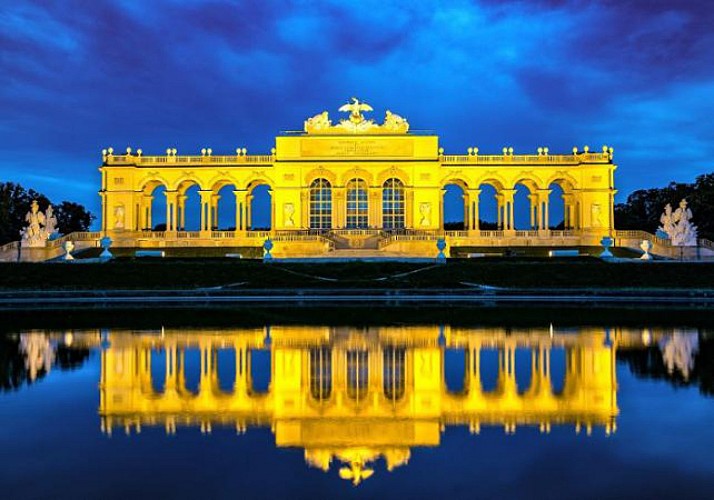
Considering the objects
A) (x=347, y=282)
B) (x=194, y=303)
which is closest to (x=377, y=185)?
(x=347, y=282)

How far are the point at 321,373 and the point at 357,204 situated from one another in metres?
56.7

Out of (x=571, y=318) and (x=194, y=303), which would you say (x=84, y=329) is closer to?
(x=194, y=303)

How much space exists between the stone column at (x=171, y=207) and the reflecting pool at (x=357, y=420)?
53.9m

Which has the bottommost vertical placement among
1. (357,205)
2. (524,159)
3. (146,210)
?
(146,210)

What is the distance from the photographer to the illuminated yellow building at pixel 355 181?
68.1m

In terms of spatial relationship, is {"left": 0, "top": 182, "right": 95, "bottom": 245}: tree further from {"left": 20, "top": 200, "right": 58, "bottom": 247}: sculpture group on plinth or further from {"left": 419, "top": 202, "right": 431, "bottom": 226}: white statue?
{"left": 419, "top": 202, "right": 431, "bottom": 226}: white statue

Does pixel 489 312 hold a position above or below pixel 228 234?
below

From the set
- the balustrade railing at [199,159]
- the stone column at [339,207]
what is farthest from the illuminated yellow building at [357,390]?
the balustrade railing at [199,159]

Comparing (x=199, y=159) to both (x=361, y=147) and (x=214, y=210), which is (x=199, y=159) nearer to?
(x=214, y=210)

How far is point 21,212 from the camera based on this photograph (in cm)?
7725

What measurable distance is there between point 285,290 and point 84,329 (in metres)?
15.1

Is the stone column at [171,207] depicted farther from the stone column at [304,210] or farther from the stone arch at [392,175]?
the stone arch at [392,175]

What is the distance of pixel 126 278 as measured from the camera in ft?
136

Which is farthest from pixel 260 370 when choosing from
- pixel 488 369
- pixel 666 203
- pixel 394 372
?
pixel 666 203
